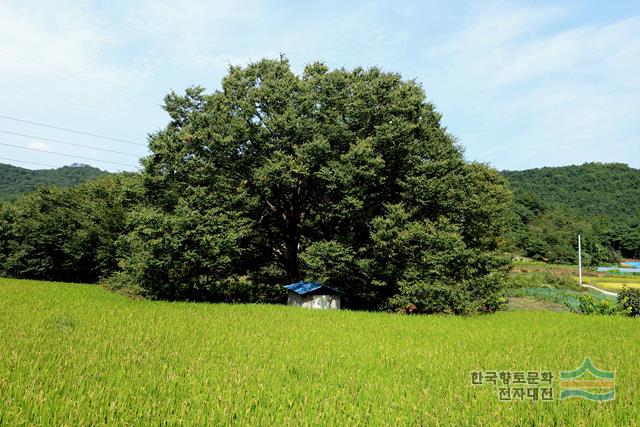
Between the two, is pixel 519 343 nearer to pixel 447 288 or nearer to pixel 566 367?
pixel 566 367

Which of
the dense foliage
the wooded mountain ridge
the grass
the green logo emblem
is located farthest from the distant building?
the wooded mountain ridge

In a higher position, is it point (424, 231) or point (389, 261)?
point (424, 231)

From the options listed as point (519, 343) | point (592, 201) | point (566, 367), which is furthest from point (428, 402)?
point (592, 201)

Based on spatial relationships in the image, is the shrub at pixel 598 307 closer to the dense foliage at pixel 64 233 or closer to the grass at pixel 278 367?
the grass at pixel 278 367

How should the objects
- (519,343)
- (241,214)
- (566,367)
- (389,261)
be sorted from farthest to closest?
(241,214), (389,261), (519,343), (566,367)

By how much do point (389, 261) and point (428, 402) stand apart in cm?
1530

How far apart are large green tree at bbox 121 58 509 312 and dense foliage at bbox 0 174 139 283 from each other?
1177cm

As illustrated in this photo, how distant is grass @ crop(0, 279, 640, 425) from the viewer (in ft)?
18.6

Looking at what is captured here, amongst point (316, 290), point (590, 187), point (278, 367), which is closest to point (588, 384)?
point (278, 367)

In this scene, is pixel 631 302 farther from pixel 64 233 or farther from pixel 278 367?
pixel 64 233

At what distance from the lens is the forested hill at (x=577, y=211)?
79.4 m

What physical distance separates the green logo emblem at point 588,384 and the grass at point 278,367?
205 mm

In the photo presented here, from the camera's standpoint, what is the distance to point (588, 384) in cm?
779

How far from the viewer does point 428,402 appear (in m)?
6.32
